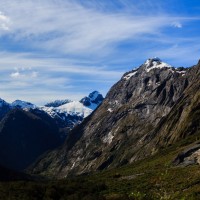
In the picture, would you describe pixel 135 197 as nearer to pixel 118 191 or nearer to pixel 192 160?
pixel 118 191

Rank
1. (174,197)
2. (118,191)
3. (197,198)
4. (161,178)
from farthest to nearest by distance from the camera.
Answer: (161,178) → (118,191) → (174,197) → (197,198)

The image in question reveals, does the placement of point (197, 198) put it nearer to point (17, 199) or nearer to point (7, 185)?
point (17, 199)

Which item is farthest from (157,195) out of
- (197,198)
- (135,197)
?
(197,198)

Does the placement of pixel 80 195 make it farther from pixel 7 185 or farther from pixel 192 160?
pixel 192 160

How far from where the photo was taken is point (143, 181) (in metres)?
107

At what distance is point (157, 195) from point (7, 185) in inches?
1337

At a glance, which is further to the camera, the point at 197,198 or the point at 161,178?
the point at 161,178

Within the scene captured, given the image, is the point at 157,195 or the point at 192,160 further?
the point at 192,160

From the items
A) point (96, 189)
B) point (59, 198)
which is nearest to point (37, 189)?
point (59, 198)

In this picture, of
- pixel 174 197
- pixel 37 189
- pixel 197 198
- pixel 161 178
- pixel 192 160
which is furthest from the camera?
pixel 192 160

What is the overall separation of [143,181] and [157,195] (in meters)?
21.5

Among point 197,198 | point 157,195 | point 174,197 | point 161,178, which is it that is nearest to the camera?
point 197,198

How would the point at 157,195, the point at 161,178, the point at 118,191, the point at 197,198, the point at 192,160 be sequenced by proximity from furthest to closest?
the point at 192,160, the point at 161,178, the point at 118,191, the point at 157,195, the point at 197,198

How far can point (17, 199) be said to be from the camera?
8062cm
